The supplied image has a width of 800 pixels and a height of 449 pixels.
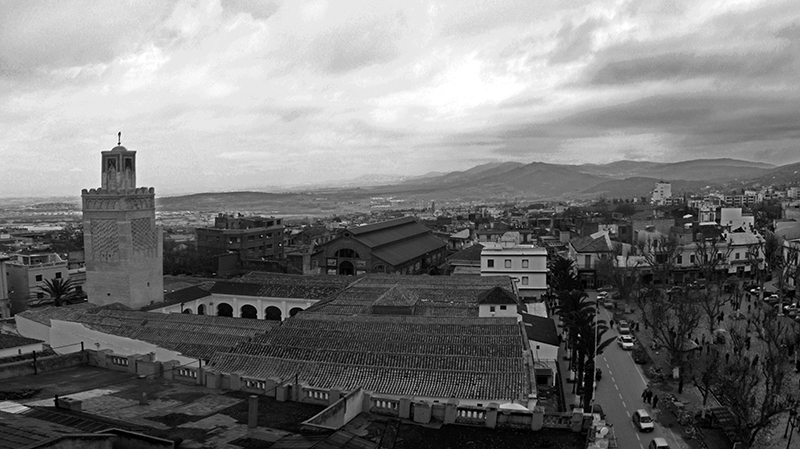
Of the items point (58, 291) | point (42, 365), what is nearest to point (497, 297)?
point (42, 365)

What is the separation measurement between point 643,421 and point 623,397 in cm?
403

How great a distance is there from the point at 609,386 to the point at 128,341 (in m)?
23.3

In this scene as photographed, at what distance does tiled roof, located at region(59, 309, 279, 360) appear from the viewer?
27578 mm

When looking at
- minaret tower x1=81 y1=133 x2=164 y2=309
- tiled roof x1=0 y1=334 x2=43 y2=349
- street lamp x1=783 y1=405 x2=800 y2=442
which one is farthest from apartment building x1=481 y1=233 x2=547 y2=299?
tiled roof x1=0 y1=334 x2=43 y2=349

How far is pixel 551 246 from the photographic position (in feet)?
267

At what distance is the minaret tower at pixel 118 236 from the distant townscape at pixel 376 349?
9 centimetres

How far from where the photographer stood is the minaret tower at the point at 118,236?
35219 mm

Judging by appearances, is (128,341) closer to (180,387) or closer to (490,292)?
(180,387)

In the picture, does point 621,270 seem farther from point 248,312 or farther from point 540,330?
point 248,312

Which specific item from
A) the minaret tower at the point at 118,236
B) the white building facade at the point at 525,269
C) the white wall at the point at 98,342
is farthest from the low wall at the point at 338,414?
the white building facade at the point at 525,269

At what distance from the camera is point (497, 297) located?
33125 millimetres

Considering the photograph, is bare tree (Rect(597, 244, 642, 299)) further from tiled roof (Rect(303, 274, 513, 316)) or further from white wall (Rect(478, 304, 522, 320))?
white wall (Rect(478, 304, 522, 320))

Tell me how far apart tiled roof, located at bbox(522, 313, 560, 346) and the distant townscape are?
0.16 m

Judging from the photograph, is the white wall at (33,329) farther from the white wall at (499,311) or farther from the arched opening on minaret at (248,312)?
the white wall at (499,311)
